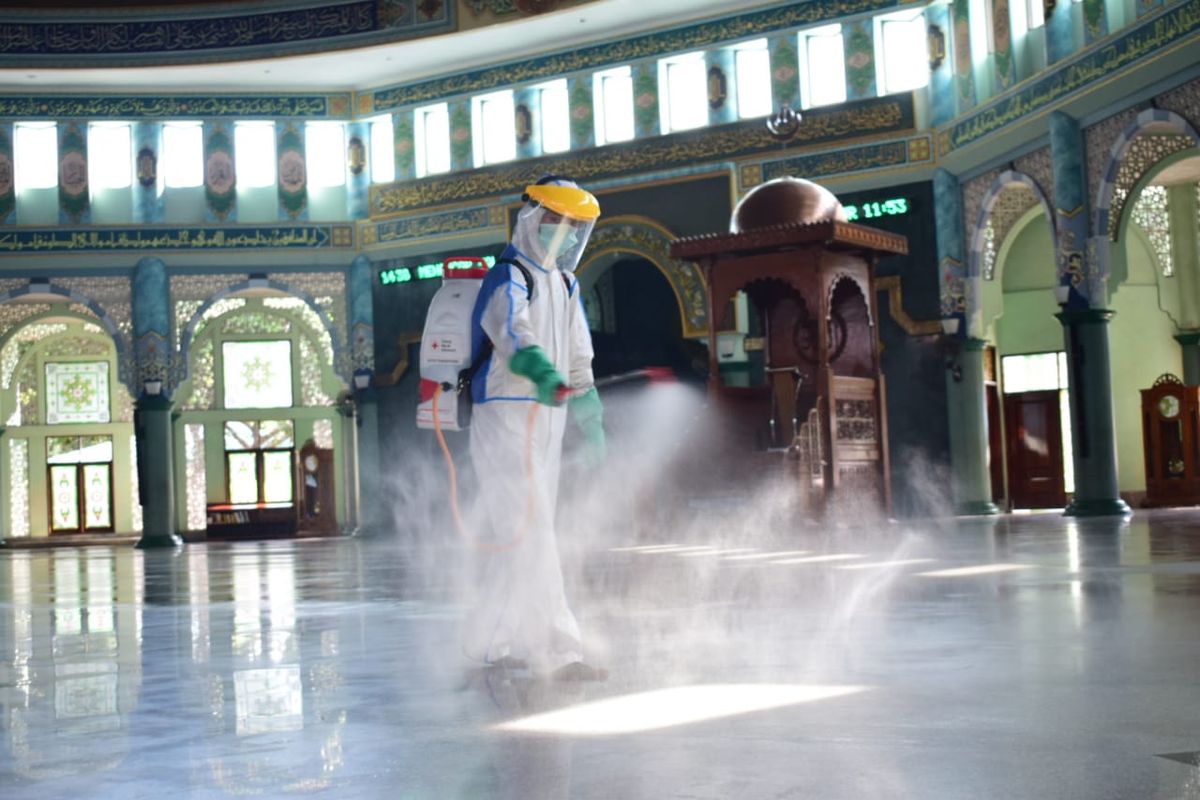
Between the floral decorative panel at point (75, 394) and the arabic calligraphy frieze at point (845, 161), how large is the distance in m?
12.6

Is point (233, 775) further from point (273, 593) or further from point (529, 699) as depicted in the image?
point (273, 593)

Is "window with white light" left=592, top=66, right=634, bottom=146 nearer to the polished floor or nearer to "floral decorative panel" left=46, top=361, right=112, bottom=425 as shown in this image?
"floral decorative panel" left=46, top=361, right=112, bottom=425

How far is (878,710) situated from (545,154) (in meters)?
17.3

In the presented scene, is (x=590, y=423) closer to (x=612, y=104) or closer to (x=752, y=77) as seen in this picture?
(x=752, y=77)

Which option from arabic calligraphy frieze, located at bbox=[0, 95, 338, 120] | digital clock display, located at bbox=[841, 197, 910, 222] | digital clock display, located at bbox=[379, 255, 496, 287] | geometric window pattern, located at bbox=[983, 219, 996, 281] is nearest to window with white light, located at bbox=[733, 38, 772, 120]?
digital clock display, located at bbox=[841, 197, 910, 222]

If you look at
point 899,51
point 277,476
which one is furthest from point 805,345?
point 277,476

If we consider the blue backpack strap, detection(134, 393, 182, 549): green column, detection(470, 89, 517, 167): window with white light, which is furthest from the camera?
detection(134, 393, 182, 549): green column

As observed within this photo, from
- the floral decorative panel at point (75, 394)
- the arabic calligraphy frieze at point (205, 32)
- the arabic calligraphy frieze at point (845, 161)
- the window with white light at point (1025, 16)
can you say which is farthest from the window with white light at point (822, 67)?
the floral decorative panel at point (75, 394)

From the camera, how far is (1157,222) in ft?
60.5

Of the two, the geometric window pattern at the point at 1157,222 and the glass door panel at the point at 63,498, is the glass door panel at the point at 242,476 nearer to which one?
the glass door panel at the point at 63,498

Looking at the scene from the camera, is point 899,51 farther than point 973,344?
Yes

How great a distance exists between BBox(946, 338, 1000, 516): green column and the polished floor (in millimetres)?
9899

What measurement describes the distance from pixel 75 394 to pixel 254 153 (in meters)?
6.13

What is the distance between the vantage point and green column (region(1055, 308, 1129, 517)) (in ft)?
47.2
